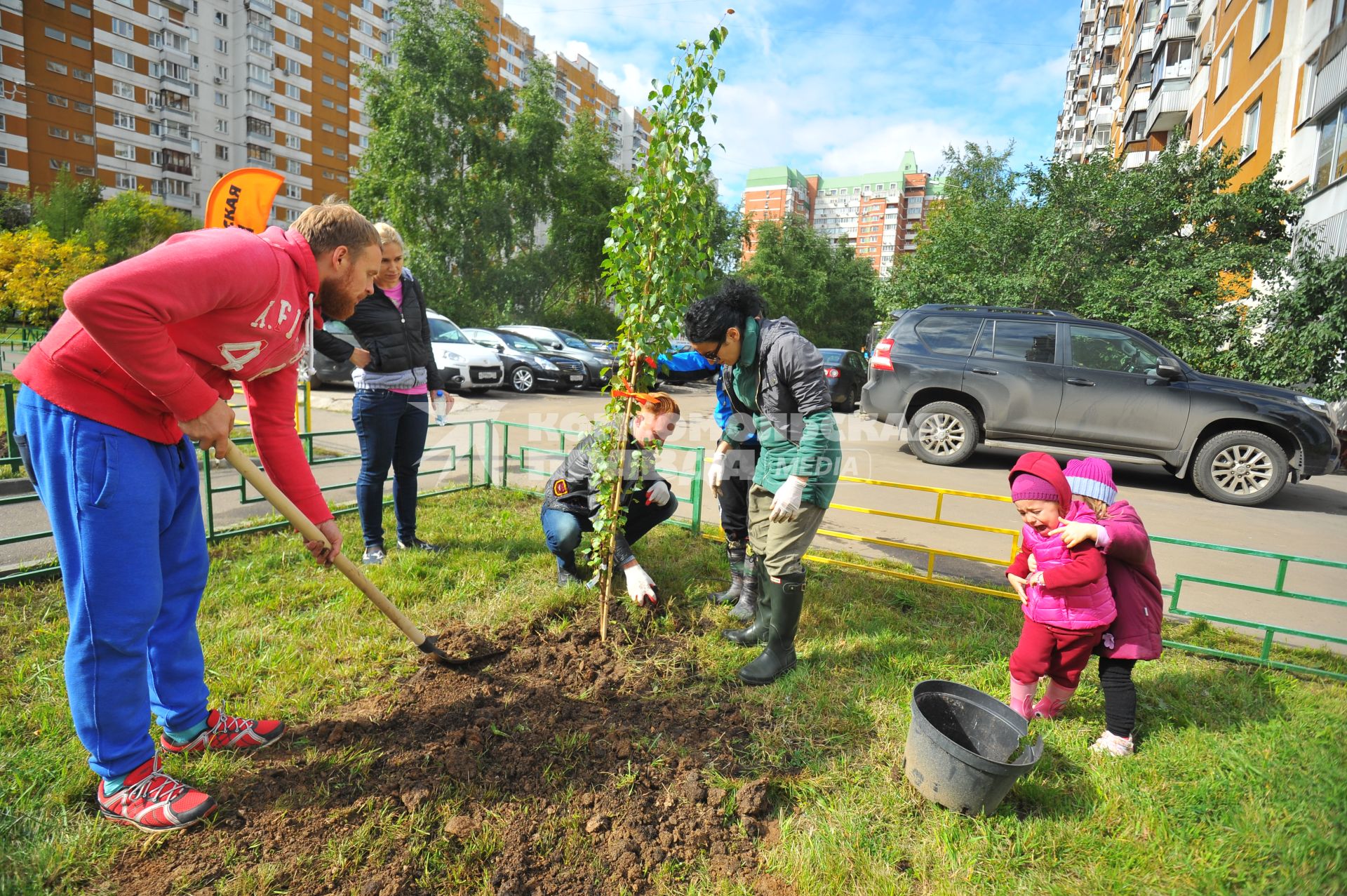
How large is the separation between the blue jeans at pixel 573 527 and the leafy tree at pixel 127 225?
32634 millimetres

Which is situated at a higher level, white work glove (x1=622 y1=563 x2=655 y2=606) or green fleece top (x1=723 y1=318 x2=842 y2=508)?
green fleece top (x1=723 y1=318 x2=842 y2=508)

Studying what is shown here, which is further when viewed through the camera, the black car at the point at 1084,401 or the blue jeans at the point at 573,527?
the black car at the point at 1084,401

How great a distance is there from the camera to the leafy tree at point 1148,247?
11.6m

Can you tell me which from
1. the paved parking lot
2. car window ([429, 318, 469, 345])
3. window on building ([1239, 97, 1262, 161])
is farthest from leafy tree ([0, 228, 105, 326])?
window on building ([1239, 97, 1262, 161])

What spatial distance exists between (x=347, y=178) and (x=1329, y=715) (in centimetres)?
5973

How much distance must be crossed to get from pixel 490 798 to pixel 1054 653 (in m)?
2.21

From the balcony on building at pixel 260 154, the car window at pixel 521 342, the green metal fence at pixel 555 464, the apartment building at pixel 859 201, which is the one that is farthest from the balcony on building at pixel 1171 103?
the apartment building at pixel 859 201

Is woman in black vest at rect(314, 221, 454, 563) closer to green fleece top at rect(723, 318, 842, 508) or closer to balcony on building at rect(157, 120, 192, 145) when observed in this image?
green fleece top at rect(723, 318, 842, 508)

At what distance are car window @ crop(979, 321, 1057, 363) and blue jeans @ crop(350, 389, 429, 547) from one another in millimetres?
6694

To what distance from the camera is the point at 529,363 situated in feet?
48.6

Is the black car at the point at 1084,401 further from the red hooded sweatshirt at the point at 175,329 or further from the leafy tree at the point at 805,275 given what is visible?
the leafy tree at the point at 805,275

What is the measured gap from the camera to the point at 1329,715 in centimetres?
268

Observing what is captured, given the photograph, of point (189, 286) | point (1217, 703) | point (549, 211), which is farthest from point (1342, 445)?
point (549, 211)

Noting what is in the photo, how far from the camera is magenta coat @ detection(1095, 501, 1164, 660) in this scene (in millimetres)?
2551
